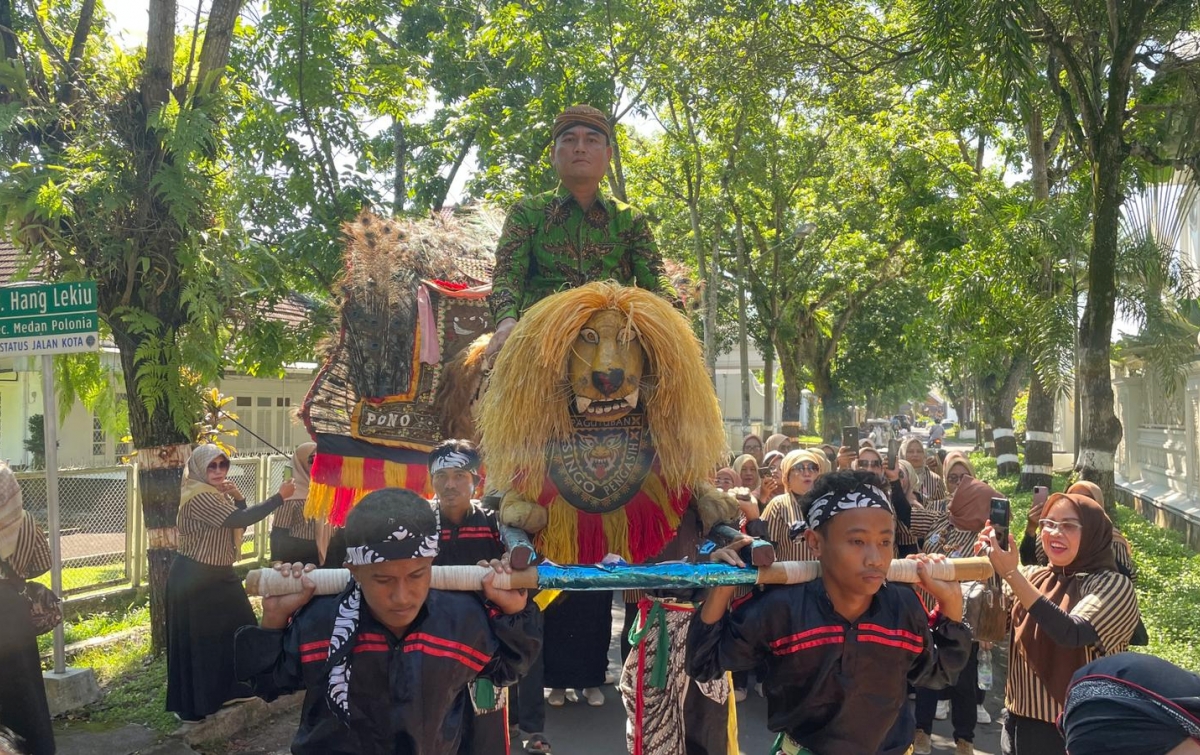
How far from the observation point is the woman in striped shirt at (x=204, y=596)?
6.05 m

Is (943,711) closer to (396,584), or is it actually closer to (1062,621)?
(1062,621)

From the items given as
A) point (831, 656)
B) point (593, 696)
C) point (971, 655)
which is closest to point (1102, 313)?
point (971, 655)

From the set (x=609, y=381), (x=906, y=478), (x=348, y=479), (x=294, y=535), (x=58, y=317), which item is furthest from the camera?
(x=294, y=535)

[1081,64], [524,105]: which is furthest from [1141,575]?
[524,105]

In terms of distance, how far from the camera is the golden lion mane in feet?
13.0

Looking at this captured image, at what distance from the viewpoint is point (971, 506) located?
6121 mm

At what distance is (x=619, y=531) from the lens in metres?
4.13

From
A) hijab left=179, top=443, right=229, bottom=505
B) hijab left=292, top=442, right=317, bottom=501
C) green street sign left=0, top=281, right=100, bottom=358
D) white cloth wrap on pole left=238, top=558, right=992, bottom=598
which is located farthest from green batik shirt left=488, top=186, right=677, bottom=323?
hijab left=292, top=442, right=317, bottom=501

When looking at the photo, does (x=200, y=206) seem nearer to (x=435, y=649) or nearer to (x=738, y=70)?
(x=435, y=649)

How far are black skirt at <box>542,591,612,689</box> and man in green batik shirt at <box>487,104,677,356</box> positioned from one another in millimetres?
1969

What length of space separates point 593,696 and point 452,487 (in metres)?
2.75

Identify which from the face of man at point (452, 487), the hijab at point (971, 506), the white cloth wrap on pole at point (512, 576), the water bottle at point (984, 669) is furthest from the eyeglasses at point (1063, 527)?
the face of man at point (452, 487)

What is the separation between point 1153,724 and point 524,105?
11870mm

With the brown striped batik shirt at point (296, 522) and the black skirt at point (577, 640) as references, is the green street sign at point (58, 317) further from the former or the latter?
the black skirt at point (577, 640)
